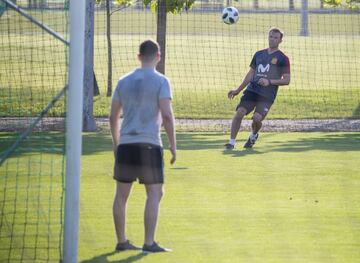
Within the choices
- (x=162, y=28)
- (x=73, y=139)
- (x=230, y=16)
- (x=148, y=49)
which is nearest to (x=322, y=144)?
(x=230, y=16)

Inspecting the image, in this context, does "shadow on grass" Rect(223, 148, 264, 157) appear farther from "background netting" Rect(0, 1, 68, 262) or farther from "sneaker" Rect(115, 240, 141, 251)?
"sneaker" Rect(115, 240, 141, 251)

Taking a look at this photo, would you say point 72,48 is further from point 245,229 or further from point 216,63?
point 216,63

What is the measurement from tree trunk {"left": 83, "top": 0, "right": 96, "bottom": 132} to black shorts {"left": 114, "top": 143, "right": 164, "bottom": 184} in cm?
939

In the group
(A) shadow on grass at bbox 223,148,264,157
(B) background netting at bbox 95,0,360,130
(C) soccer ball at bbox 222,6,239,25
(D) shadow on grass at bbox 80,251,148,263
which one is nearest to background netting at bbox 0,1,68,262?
(D) shadow on grass at bbox 80,251,148,263

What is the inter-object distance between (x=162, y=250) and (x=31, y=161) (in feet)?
16.7

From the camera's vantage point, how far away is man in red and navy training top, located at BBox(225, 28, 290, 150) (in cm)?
1622

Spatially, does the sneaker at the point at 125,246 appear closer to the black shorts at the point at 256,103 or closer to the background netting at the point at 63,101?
the background netting at the point at 63,101

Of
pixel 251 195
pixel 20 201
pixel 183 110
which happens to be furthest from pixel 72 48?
pixel 183 110

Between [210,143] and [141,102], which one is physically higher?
[141,102]

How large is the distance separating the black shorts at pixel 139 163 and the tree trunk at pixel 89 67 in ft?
30.8

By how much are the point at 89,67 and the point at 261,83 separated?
3622 mm

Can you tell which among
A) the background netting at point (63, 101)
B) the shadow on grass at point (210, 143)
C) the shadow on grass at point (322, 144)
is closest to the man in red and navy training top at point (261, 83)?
the shadow on grass at point (210, 143)

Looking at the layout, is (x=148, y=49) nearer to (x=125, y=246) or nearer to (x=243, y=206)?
(x=125, y=246)

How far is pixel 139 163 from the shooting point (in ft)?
29.4
